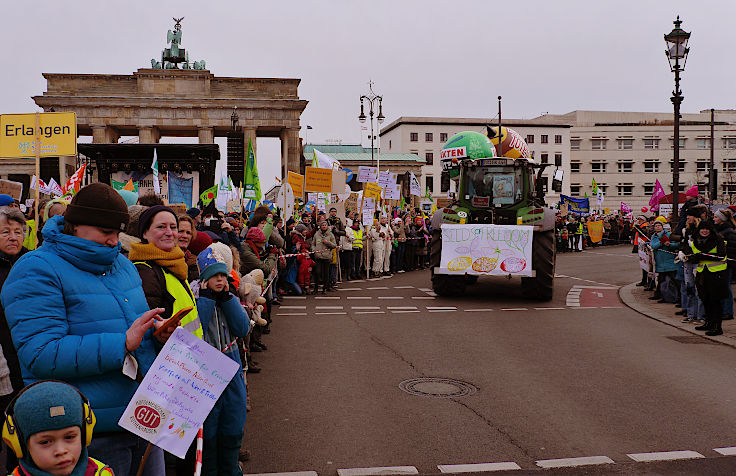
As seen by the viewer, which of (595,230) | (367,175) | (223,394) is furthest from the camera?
(595,230)

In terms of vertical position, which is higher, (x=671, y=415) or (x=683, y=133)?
(x=683, y=133)

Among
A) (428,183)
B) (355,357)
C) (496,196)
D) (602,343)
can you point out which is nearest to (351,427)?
(355,357)

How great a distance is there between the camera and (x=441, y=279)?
49.2 ft

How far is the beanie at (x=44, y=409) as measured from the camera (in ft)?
7.23

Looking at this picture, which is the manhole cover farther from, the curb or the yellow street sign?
the yellow street sign

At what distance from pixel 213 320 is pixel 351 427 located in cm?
208

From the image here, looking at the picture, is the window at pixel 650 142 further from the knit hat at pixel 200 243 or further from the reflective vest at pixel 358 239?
the knit hat at pixel 200 243

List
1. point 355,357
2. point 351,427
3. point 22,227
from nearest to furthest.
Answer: point 22,227 < point 351,427 < point 355,357

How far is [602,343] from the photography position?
9719 mm

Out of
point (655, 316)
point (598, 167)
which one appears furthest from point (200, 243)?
point (598, 167)

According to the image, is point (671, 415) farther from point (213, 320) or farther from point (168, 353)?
point (168, 353)

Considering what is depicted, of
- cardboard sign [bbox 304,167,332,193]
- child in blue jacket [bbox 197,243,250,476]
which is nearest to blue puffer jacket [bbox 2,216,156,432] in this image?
child in blue jacket [bbox 197,243,250,476]

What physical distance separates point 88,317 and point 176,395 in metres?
0.49

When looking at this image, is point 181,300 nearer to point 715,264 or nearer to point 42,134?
point 42,134
